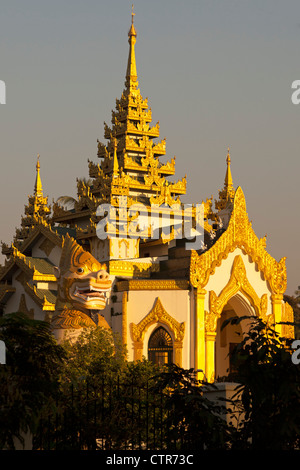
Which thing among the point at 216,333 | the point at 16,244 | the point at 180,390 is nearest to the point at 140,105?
the point at 16,244

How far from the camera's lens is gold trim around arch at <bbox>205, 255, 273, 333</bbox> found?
114 ft

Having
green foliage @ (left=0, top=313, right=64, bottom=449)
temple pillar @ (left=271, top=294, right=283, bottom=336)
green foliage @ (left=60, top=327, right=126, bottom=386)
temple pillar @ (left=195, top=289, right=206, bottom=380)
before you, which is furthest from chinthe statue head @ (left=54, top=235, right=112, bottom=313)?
green foliage @ (left=0, top=313, right=64, bottom=449)

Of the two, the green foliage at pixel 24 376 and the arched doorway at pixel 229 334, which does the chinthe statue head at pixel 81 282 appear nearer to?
the arched doorway at pixel 229 334

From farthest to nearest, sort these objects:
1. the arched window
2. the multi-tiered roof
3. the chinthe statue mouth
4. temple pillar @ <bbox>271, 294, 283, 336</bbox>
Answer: the multi-tiered roof → temple pillar @ <bbox>271, 294, 283, 336</bbox> → the arched window → the chinthe statue mouth

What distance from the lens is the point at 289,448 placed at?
538 inches

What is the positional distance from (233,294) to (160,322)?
309 centimetres

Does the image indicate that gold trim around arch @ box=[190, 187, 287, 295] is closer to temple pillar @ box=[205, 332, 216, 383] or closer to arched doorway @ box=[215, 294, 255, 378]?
arched doorway @ box=[215, 294, 255, 378]

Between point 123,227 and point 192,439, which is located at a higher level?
point 123,227

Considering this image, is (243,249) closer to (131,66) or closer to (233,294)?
(233,294)

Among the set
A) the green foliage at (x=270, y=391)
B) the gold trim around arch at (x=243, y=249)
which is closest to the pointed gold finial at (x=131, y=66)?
the gold trim around arch at (x=243, y=249)

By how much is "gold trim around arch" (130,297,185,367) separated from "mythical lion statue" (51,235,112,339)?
4.57 meters

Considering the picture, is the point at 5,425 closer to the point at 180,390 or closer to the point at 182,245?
the point at 180,390
